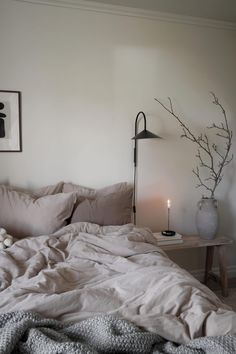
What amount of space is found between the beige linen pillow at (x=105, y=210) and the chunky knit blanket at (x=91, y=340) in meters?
1.31

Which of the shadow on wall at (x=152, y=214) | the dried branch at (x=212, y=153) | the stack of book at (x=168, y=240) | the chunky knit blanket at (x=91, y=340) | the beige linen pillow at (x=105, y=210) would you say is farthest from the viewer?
the dried branch at (x=212, y=153)

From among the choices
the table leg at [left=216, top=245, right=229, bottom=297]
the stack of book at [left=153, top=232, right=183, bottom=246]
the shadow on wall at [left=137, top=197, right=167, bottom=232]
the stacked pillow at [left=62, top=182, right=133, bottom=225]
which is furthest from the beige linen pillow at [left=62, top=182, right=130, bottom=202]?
the table leg at [left=216, top=245, right=229, bottom=297]

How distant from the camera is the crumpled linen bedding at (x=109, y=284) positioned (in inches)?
43.8

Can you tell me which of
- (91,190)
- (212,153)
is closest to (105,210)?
(91,190)

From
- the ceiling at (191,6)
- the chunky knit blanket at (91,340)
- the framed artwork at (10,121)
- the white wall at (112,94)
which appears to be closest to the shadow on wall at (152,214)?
the white wall at (112,94)

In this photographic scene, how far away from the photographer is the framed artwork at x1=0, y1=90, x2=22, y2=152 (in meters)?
2.55

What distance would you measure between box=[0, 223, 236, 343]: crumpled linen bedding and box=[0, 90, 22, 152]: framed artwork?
91 cm

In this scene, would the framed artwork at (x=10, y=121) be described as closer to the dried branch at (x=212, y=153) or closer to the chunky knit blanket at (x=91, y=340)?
the dried branch at (x=212, y=153)

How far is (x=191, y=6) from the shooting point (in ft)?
8.91

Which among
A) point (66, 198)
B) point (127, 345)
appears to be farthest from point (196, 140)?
point (127, 345)

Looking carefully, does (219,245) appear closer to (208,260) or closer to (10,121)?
(208,260)

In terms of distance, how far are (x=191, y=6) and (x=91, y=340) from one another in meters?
2.71

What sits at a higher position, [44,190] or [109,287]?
[44,190]

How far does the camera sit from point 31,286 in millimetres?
1402
